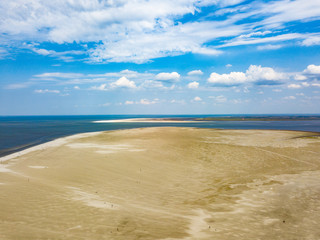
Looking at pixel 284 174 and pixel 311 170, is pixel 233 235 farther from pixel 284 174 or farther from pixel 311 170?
pixel 311 170

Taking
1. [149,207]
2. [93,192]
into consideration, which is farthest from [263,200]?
[93,192]

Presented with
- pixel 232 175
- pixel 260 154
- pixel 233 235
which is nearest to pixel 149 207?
pixel 233 235

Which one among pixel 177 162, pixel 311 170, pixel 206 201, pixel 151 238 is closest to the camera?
pixel 151 238

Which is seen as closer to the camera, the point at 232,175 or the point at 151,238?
the point at 151,238

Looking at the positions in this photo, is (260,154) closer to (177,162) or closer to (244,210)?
(177,162)

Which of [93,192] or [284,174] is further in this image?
[284,174]

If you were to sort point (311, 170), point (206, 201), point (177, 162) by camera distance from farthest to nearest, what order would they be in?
point (177, 162) < point (311, 170) < point (206, 201)
